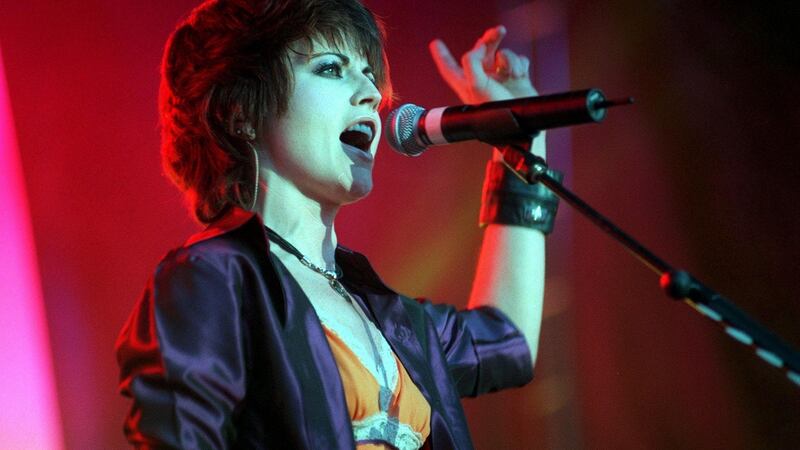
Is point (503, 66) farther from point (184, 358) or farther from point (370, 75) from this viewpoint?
point (184, 358)

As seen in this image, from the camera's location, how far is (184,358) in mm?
1104

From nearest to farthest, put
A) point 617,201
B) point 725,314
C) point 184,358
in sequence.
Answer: point 725,314 < point 184,358 < point 617,201

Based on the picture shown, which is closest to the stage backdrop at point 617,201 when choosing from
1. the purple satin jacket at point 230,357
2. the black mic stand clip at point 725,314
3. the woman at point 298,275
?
the woman at point 298,275

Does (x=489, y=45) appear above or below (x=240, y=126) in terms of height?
above

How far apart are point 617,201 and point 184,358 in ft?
5.28

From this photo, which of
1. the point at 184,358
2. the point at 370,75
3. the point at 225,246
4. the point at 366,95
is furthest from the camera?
the point at 370,75

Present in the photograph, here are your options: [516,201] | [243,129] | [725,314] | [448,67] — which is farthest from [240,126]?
[725,314]

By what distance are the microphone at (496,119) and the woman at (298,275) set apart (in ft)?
0.61

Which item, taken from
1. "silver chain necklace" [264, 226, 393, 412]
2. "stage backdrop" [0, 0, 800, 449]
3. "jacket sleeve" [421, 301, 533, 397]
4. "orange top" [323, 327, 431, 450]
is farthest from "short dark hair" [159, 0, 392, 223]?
"stage backdrop" [0, 0, 800, 449]

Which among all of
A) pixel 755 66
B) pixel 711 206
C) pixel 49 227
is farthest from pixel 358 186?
pixel 755 66

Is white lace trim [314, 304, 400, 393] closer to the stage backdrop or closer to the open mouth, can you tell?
the open mouth

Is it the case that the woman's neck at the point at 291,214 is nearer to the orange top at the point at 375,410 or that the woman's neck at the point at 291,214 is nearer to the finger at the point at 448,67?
the orange top at the point at 375,410

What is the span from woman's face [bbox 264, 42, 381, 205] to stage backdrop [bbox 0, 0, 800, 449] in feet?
2.60

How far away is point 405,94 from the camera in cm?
243
